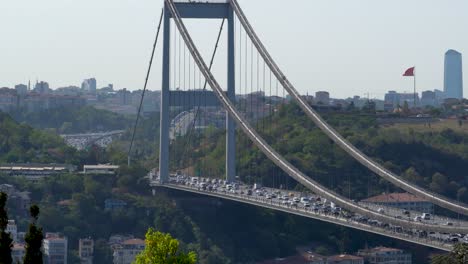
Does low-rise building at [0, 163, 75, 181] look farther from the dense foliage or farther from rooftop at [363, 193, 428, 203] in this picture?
the dense foliage

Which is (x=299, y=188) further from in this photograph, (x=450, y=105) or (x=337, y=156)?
(x=450, y=105)

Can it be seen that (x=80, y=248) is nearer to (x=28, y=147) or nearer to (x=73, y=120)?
(x=28, y=147)

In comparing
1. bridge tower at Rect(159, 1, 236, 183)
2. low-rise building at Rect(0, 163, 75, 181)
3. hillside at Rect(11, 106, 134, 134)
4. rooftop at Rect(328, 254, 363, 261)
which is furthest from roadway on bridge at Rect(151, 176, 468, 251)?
hillside at Rect(11, 106, 134, 134)

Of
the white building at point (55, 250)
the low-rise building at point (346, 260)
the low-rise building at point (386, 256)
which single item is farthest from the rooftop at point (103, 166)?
the low-rise building at point (386, 256)


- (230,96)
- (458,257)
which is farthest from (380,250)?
(458,257)

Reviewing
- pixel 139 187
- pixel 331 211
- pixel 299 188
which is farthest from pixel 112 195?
pixel 331 211

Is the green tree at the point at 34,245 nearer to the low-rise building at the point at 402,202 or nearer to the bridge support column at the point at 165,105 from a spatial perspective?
the low-rise building at the point at 402,202
